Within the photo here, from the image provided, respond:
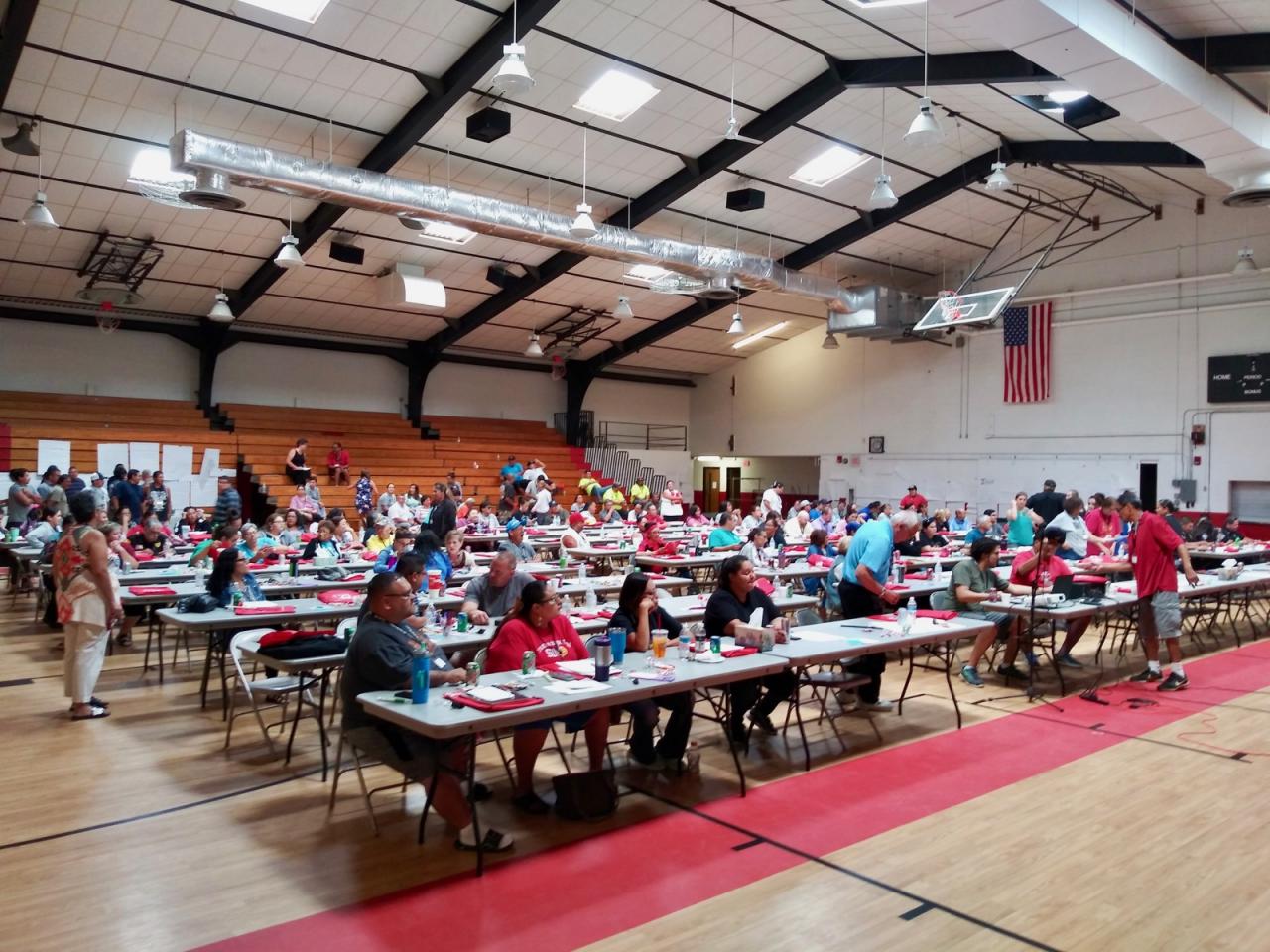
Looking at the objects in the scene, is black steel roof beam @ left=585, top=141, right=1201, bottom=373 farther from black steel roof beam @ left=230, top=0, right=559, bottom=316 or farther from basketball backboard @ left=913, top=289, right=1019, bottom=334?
black steel roof beam @ left=230, top=0, right=559, bottom=316

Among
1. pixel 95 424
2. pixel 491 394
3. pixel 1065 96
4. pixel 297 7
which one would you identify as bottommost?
pixel 95 424

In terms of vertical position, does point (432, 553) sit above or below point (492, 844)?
above

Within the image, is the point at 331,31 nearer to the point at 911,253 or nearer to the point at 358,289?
the point at 358,289

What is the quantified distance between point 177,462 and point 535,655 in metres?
14.4

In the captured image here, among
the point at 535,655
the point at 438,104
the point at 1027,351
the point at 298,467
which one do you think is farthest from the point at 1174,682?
the point at 298,467

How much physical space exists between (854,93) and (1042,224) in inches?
308

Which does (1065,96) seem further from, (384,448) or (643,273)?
(384,448)

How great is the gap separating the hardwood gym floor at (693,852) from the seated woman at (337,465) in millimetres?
12242

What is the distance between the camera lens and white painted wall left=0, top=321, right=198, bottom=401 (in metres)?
Answer: 16.4

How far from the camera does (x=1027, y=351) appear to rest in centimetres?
1884

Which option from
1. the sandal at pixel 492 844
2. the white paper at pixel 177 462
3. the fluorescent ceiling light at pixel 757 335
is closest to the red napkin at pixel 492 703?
the sandal at pixel 492 844

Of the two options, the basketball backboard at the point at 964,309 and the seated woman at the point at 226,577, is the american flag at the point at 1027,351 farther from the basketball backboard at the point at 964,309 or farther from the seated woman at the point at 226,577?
the seated woman at the point at 226,577

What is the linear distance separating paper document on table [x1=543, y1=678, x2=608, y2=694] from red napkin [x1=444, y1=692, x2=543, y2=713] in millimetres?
211

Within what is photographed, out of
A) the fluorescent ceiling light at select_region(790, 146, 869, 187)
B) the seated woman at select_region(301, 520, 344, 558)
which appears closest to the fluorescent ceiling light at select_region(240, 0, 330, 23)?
the seated woman at select_region(301, 520, 344, 558)
